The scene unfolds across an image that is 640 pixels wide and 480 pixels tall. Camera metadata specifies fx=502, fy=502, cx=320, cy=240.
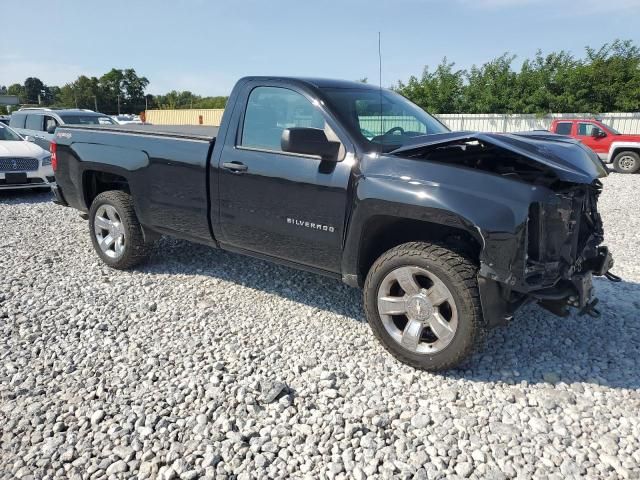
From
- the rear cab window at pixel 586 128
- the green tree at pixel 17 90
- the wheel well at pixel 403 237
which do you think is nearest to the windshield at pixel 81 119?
the wheel well at pixel 403 237

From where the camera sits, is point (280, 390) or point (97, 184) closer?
point (280, 390)

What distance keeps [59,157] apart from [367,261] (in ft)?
12.2

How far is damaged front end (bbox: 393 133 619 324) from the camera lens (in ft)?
9.07

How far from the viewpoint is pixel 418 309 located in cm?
316

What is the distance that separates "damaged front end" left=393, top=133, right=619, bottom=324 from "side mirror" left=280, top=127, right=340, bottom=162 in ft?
1.51

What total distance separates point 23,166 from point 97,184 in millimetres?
4971

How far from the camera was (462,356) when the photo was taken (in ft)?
10.0

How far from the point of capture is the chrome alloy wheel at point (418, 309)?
3.08 meters

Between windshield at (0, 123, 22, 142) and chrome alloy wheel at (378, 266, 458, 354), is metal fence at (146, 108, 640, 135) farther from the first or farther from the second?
chrome alloy wheel at (378, 266, 458, 354)

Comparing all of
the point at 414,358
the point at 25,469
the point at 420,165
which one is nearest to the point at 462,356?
the point at 414,358

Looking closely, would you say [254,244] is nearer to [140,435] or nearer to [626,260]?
[140,435]

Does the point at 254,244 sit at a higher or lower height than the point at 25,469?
higher

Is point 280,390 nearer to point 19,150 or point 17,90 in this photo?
point 19,150

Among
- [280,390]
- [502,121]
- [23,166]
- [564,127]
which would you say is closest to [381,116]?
[280,390]
